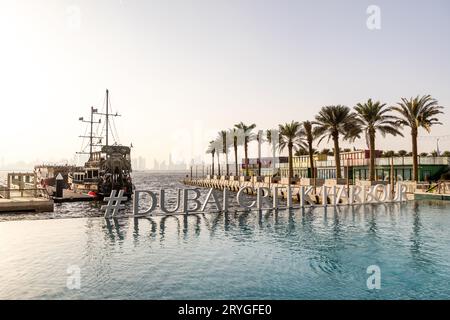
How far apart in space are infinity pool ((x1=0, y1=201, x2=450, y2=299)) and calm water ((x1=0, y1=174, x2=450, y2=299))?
0.04 meters

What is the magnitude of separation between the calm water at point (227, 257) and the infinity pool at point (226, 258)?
0.04 m

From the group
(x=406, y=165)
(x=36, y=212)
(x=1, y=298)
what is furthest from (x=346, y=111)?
(x=1, y=298)

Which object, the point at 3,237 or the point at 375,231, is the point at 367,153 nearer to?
the point at 375,231

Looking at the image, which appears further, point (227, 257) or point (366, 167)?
point (366, 167)

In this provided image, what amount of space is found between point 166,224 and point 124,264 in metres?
10.8

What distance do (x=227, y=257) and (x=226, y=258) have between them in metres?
0.18

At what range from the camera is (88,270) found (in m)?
14.3

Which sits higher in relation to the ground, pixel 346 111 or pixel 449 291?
pixel 346 111

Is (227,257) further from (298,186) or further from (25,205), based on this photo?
(298,186)

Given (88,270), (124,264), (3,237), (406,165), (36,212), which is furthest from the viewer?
(406,165)

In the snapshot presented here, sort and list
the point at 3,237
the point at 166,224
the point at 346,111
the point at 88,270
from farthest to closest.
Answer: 1. the point at 346,111
2. the point at 166,224
3. the point at 3,237
4. the point at 88,270

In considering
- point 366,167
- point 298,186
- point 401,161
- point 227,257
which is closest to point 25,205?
point 227,257

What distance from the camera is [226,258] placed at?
16328 mm

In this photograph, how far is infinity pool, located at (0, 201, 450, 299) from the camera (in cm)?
1202
